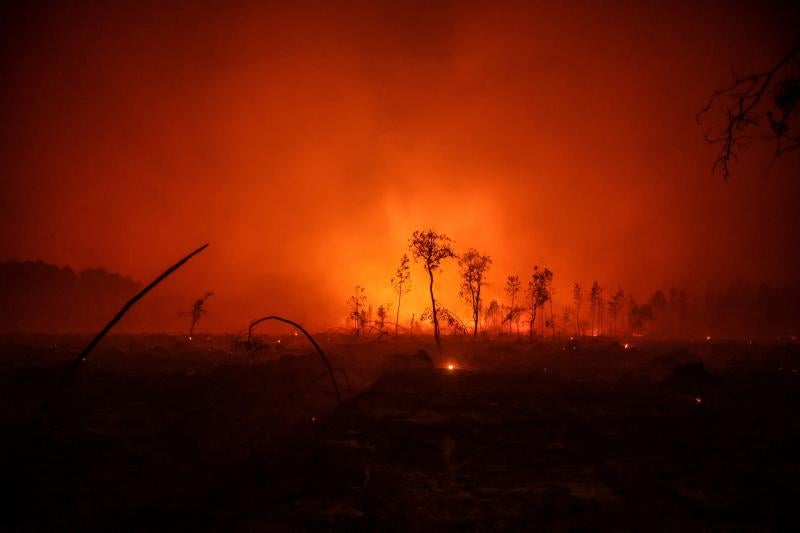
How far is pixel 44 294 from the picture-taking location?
176875mm

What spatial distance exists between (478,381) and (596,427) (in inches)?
424

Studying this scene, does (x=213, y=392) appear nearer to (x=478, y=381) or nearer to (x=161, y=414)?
(x=161, y=414)

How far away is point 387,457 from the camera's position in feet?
39.5

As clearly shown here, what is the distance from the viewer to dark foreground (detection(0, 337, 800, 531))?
320 inches

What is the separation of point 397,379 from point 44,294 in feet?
720

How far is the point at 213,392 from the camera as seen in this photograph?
1912cm

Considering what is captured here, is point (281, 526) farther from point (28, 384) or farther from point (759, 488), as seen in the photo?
point (28, 384)

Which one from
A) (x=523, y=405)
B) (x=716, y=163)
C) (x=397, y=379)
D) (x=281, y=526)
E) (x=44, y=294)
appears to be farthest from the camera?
(x=44, y=294)

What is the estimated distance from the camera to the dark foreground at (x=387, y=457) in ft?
26.7

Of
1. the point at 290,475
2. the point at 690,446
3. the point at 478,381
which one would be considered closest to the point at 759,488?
the point at 690,446

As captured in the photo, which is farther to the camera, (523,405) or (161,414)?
(523,405)

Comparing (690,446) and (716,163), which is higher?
(716,163)

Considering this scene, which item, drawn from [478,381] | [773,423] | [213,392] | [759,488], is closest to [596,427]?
[759,488]

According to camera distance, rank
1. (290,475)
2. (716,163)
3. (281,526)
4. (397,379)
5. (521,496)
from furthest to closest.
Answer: (397,379), (290,475), (521,496), (281,526), (716,163)
